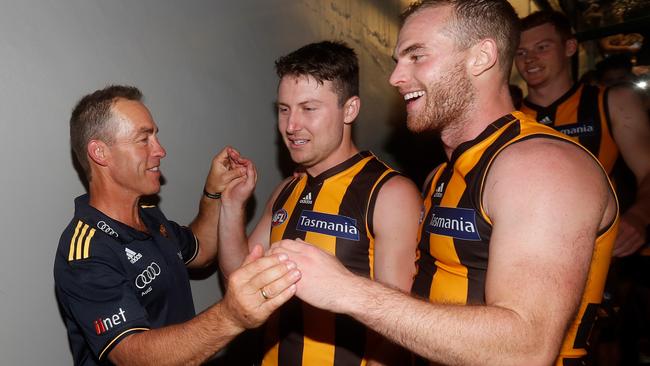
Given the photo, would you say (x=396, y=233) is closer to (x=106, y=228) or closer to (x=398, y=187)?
(x=398, y=187)

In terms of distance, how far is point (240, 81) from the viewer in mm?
2807

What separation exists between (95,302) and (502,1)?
176cm

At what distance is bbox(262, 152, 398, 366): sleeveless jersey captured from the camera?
193cm

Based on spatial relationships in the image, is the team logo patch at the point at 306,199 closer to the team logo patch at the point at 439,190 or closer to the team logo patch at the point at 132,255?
the team logo patch at the point at 439,190

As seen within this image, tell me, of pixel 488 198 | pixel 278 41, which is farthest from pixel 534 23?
pixel 488 198

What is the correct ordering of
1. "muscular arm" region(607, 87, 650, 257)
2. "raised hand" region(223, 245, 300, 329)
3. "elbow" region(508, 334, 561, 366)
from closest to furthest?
"elbow" region(508, 334, 561, 366) < "raised hand" region(223, 245, 300, 329) < "muscular arm" region(607, 87, 650, 257)

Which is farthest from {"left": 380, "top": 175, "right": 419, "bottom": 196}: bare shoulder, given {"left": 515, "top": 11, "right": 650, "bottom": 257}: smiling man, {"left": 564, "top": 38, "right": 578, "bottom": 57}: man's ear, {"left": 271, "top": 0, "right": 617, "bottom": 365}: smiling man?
{"left": 564, "top": 38, "right": 578, "bottom": 57}: man's ear

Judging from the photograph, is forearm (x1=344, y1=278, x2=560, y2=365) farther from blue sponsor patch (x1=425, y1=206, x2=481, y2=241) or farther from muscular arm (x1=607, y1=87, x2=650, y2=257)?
muscular arm (x1=607, y1=87, x2=650, y2=257)

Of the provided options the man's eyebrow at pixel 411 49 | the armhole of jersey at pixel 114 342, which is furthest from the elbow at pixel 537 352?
the armhole of jersey at pixel 114 342

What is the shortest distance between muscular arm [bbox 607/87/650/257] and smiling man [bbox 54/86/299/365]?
2095mm

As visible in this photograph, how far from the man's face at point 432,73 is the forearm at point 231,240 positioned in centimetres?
110

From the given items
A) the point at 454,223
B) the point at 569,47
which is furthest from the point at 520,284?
the point at 569,47

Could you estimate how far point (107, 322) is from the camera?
1.52 meters

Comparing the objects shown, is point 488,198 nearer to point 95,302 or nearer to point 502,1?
point 502,1
